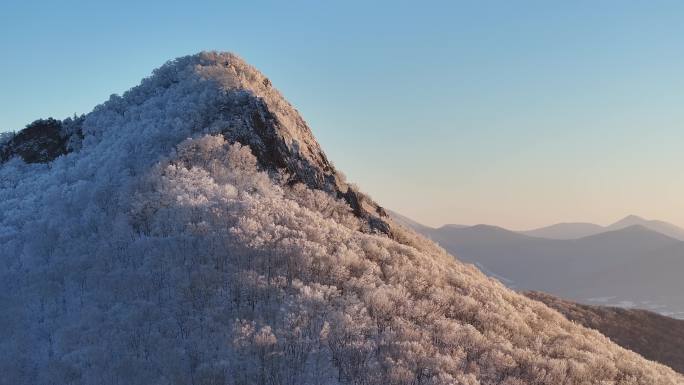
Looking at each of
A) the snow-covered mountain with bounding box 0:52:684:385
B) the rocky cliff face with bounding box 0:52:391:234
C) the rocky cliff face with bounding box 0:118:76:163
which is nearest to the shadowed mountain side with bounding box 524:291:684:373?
the snow-covered mountain with bounding box 0:52:684:385

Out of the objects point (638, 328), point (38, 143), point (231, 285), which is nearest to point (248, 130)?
point (231, 285)

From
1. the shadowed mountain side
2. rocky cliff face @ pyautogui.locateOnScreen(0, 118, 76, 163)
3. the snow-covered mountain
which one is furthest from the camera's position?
the shadowed mountain side

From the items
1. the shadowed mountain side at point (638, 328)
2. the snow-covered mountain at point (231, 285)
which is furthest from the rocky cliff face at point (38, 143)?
the shadowed mountain side at point (638, 328)

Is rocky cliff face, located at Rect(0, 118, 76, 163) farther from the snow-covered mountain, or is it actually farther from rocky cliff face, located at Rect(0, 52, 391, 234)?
the snow-covered mountain

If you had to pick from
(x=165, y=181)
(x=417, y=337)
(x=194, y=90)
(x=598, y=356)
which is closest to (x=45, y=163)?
(x=194, y=90)

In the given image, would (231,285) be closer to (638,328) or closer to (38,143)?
(38,143)

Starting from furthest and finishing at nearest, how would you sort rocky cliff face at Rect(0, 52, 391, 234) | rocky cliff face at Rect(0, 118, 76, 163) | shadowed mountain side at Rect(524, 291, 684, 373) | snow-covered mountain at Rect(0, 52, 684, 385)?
1. shadowed mountain side at Rect(524, 291, 684, 373)
2. rocky cliff face at Rect(0, 118, 76, 163)
3. rocky cliff face at Rect(0, 52, 391, 234)
4. snow-covered mountain at Rect(0, 52, 684, 385)
